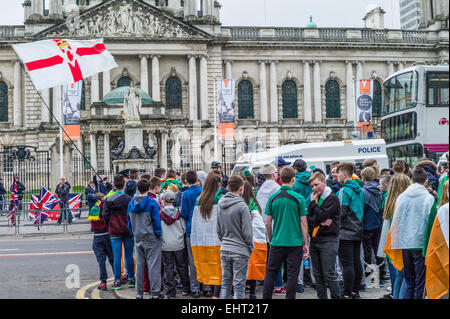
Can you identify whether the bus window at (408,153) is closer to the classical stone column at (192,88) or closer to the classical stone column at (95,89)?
the classical stone column at (192,88)

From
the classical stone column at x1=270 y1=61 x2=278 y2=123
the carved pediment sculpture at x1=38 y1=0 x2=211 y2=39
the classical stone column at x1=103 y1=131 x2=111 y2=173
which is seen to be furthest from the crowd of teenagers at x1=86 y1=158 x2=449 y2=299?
the classical stone column at x1=270 y1=61 x2=278 y2=123

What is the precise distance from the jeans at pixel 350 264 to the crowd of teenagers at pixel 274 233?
15 millimetres

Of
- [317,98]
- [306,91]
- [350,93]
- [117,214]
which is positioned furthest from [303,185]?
[350,93]

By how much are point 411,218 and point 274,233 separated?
1.83 m

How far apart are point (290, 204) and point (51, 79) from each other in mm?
8111

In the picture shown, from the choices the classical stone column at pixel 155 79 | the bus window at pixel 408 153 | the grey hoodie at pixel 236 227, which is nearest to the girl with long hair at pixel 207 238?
the grey hoodie at pixel 236 227

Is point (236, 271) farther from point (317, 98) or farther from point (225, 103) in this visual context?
point (317, 98)

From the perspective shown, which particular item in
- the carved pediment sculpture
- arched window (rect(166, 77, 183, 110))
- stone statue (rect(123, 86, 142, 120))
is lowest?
stone statue (rect(123, 86, 142, 120))

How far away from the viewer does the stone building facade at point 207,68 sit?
47.0m

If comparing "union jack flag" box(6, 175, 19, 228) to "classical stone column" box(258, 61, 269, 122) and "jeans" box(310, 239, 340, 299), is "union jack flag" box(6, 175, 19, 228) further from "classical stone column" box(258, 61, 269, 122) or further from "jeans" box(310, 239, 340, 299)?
"classical stone column" box(258, 61, 269, 122)

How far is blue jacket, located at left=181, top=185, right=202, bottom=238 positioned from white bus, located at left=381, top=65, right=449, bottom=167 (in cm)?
1446

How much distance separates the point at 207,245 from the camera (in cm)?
898

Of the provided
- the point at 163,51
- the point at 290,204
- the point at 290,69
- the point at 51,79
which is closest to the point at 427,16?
the point at 290,69

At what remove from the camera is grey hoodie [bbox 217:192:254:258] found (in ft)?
25.7
